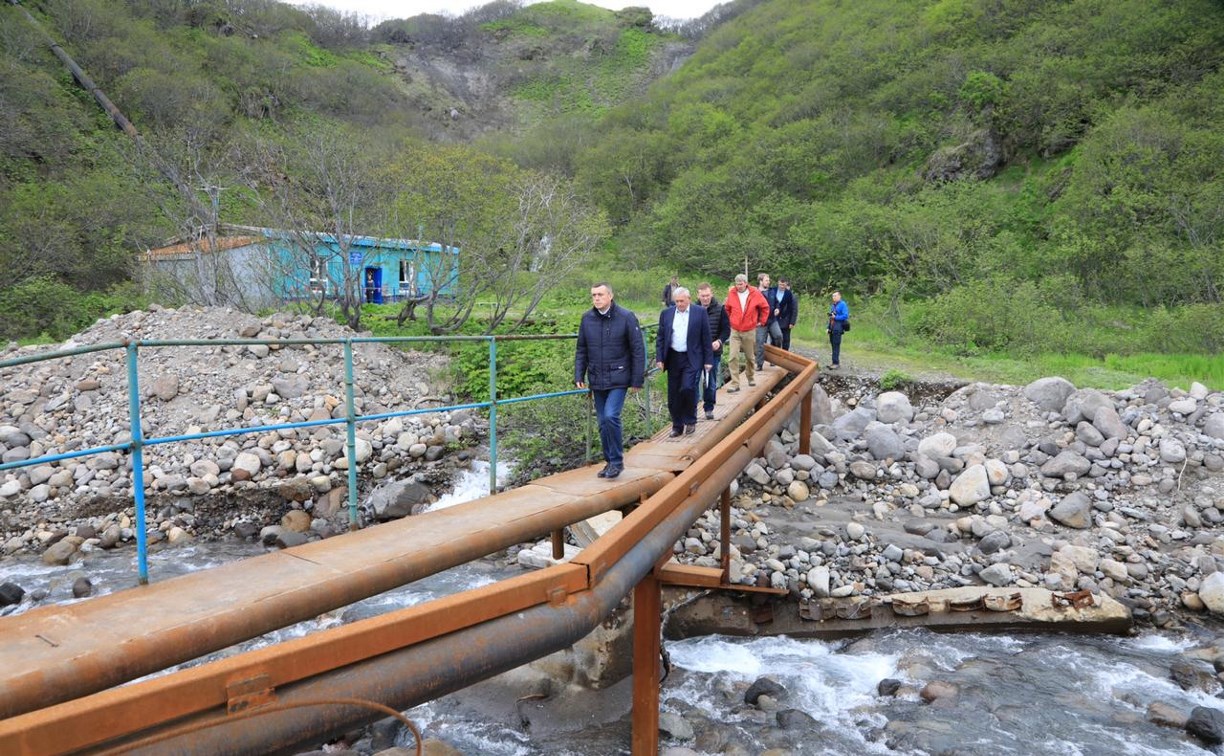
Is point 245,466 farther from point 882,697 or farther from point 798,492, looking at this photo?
point 882,697

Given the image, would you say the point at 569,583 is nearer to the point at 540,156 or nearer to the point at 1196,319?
the point at 1196,319

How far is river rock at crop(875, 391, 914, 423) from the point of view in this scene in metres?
12.6

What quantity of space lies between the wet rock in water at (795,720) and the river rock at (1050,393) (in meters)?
8.12

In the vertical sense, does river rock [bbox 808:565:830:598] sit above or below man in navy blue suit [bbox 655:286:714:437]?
below

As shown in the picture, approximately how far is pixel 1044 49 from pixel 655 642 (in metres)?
40.5

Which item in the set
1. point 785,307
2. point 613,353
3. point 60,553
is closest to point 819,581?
point 613,353

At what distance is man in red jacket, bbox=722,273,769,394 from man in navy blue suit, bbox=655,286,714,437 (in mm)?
2268

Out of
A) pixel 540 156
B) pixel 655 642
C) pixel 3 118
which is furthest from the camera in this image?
pixel 540 156

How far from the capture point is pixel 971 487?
1003 cm

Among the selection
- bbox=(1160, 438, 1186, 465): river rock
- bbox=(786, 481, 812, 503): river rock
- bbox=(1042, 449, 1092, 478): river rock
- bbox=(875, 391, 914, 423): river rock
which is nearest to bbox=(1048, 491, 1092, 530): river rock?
bbox=(1042, 449, 1092, 478): river rock

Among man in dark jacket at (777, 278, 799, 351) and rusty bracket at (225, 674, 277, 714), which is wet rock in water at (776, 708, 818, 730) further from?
man in dark jacket at (777, 278, 799, 351)

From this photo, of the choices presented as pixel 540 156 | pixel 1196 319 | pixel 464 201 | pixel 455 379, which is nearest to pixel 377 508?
pixel 455 379

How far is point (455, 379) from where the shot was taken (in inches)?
553

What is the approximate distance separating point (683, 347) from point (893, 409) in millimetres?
6852
